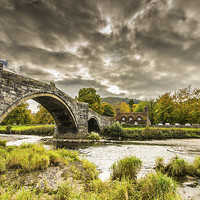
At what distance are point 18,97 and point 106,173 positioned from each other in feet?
28.6

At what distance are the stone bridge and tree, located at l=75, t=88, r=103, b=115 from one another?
781cm

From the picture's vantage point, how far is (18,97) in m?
10.2

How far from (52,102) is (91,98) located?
1912cm

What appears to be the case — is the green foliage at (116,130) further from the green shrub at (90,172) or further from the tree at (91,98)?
the green shrub at (90,172)

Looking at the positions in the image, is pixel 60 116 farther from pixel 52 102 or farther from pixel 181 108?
pixel 181 108

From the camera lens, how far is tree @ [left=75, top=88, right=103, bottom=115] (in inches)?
1356

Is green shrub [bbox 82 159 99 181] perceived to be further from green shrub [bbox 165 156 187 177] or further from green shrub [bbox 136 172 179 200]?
green shrub [bbox 165 156 187 177]

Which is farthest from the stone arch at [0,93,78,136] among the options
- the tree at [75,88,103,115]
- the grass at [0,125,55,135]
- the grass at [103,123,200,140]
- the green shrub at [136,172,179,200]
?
the tree at [75,88,103,115]

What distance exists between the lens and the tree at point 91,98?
34.4 metres

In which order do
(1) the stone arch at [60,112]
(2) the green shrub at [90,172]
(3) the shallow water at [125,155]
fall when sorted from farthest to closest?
(1) the stone arch at [60,112], (3) the shallow water at [125,155], (2) the green shrub at [90,172]

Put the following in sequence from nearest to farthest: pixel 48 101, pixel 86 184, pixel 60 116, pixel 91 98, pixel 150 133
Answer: pixel 86 184 → pixel 48 101 → pixel 60 116 → pixel 150 133 → pixel 91 98

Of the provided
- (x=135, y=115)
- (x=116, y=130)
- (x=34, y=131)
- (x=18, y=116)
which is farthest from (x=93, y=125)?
(x=18, y=116)

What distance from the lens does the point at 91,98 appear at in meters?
Answer: 34.6

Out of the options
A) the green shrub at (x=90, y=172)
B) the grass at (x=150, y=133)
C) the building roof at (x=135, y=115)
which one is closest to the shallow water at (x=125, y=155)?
the green shrub at (x=90, y=172)
